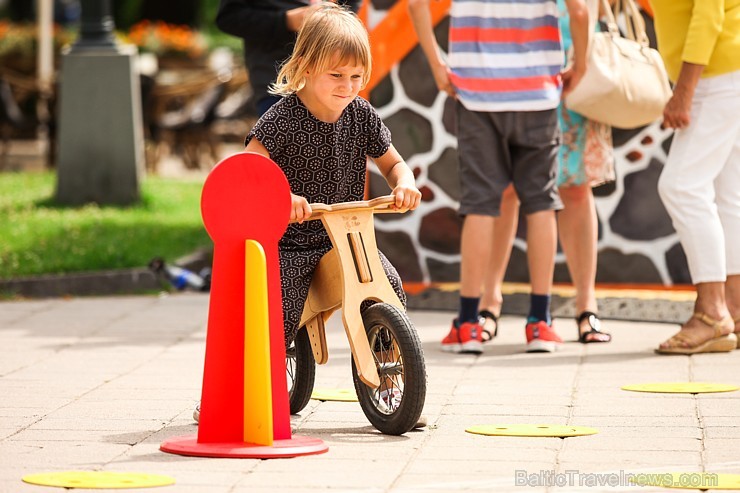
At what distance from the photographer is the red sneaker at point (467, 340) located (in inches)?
256

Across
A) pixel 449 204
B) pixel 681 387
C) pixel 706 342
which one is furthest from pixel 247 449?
pixel 449 204

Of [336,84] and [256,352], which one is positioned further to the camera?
[336,84]

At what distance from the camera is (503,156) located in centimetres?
660

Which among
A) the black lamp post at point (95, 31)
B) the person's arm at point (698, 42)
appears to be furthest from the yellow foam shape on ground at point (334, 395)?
the black lamp post at point (95, 31)

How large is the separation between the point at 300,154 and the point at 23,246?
15.7ft

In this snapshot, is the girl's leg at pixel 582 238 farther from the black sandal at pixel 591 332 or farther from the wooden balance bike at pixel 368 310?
the wooden balance bike at pixel 368 310

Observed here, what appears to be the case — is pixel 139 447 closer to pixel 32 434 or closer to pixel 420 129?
pixel 32 434

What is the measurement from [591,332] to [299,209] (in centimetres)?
269

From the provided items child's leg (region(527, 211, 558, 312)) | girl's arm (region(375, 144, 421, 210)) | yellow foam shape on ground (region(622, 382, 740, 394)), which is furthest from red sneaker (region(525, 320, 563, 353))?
girl's arm (region(375, 144, 421, 210))

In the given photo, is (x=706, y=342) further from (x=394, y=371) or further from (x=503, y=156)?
(x=394, y=371)

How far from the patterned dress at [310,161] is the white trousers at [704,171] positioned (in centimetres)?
197

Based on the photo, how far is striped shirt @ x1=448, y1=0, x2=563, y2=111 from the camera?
648 cm

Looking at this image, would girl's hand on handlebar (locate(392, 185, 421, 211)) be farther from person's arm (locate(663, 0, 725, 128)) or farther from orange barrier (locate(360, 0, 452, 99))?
orange barrier (locate(360, 0, 452, 99))

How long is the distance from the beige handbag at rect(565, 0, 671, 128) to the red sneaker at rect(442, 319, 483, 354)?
3.95 feet
